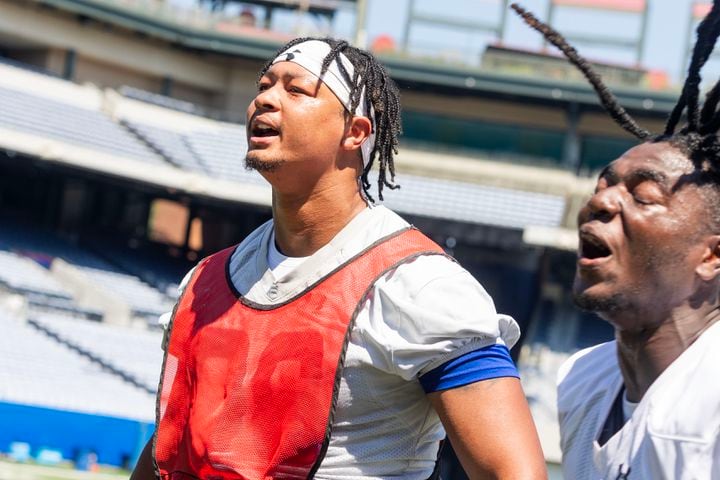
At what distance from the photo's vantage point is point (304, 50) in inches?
103

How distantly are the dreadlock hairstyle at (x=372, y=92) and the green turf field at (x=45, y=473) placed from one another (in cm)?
973

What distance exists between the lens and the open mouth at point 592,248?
2.12 metres

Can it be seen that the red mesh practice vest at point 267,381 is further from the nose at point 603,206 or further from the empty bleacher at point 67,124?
the empty bleacher at point 67,124

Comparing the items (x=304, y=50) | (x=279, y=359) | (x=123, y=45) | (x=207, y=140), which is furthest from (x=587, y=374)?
(x=123, y=45)

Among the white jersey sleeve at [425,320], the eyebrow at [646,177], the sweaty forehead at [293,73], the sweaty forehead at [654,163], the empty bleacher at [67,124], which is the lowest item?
the empty bleacher at [67,124]

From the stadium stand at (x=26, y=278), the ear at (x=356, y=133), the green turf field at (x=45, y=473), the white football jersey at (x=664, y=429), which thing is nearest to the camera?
the white football jersey at (x=664, y=429)

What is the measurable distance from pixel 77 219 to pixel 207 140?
3.00 m

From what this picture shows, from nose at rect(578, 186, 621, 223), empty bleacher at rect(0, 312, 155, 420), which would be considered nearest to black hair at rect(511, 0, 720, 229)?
nose at rect(578, 186, 621, 223)

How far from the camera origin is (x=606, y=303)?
210 centimetres

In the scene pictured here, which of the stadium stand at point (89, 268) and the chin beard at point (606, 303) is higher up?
the chin beard at point (606, 303)

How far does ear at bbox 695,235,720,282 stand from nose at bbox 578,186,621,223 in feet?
0.59

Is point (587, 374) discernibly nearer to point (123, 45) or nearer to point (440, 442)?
point (440, 442)

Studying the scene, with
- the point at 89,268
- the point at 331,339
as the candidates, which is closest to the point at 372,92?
the point at 331,339

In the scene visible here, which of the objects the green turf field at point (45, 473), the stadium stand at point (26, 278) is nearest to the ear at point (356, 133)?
the green turf field at point (45, 473)
